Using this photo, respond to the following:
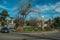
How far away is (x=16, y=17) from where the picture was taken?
61.2 meters

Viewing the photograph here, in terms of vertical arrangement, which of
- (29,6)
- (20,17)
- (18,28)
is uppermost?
(29,6)

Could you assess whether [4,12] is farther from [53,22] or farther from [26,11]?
Answer: [26,11]

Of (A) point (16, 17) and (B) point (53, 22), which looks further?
(B) point (53, 22)

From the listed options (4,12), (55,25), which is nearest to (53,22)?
(55,25)

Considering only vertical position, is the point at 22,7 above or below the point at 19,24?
above

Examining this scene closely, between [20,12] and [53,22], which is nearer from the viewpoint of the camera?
[20,12]

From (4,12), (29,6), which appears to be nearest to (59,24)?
(4,12)

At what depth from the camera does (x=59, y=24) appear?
365 ft

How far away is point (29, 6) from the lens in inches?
2366

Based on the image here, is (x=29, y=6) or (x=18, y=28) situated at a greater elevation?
(x=29, y=6)

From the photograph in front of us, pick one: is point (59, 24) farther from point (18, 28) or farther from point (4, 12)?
point (18, 28)

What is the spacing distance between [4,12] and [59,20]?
1400 inches

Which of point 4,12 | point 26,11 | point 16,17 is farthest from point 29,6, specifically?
point 4,12

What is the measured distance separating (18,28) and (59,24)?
56.7 m
